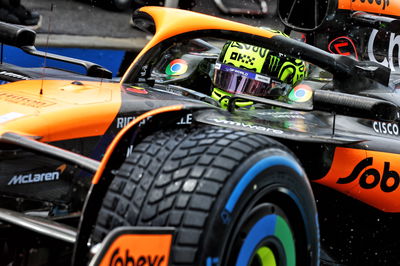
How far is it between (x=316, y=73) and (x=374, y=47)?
877 millimetres

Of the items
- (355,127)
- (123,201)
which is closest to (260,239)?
(123,201)

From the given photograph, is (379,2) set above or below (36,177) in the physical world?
above

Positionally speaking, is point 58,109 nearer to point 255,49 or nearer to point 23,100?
point 23,100

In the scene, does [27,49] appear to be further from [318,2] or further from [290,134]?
[318,2]

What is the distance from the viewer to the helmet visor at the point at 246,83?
14.3 feet

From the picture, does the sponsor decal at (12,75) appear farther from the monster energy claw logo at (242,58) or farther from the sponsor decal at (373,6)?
the sponsor decal at (373,6)

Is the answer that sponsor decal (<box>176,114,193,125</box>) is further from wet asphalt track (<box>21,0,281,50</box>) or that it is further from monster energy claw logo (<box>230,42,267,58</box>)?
wet asphalt track (<box>21,0,281,50</box>)

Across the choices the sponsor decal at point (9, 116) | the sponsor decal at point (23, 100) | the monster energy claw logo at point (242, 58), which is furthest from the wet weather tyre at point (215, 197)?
the monster energy claw logo at point (242, 58)

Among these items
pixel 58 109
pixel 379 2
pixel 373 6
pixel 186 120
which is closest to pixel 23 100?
pixel 58 109

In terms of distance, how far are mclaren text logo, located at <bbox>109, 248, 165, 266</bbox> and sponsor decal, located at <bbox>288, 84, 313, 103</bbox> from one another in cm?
243

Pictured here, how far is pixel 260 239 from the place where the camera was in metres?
2.24

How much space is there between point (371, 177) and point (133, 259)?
1792 mm

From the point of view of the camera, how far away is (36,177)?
110 inches

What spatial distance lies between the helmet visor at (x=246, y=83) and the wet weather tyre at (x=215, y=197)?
1998 mm
